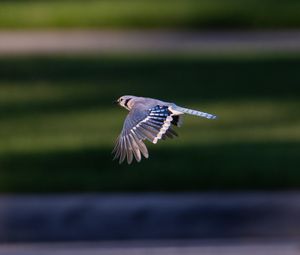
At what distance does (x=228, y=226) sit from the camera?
276 inches

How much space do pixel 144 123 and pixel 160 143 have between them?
17.4 ft

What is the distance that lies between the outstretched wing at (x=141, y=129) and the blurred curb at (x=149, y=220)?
9.53 feet
